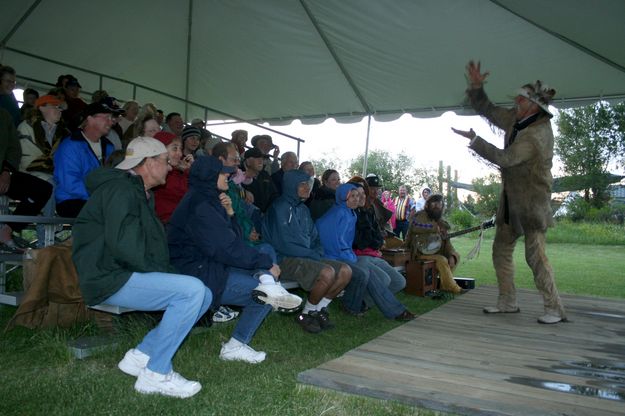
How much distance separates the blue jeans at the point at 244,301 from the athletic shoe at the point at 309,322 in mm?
1001

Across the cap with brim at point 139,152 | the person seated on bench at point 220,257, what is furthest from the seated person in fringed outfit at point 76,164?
the cap with brim at point 139,152

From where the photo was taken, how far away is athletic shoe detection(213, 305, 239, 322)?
4645 millimetres

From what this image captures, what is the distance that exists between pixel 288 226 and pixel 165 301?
80.7 inches

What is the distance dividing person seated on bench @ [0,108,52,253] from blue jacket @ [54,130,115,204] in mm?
346

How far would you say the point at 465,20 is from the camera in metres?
6.86

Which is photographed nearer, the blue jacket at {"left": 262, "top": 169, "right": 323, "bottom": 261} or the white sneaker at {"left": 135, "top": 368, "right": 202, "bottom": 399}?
the white sneaker at {"left": 135, "top": 368, "right": 202, "bottom": 399}

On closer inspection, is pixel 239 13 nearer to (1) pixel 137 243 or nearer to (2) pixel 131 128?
(2) pixel 131 128

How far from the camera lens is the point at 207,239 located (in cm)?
345

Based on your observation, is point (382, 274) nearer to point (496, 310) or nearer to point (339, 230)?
point (339, 230)

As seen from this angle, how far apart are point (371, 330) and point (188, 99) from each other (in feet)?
22.5

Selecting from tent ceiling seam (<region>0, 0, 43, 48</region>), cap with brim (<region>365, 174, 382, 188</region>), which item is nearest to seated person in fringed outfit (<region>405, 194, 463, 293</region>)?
cap with brim (<region>365, 174, 382, 188</region>)

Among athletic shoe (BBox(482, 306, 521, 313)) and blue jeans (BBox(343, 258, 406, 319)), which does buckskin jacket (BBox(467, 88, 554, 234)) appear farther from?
blue jeans (BBox(343, 258, 406, 319))

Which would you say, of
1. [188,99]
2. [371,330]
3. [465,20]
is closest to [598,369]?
[371,330]

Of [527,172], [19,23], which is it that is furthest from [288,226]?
[19,23]
